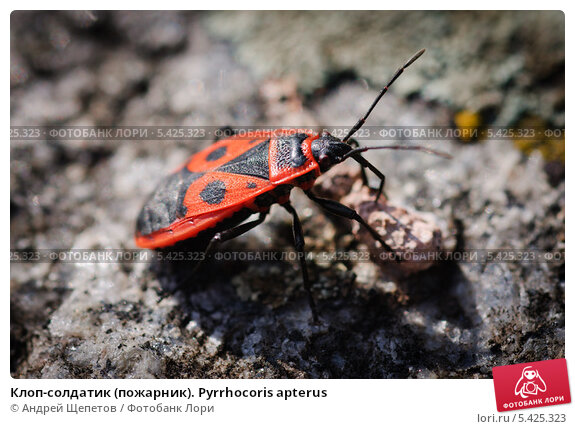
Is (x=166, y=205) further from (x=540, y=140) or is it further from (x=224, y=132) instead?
(x=540, y=140)

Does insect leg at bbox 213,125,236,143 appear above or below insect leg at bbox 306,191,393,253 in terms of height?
above

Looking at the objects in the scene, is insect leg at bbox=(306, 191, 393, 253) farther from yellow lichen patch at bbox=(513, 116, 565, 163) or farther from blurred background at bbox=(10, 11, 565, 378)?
yellow lichen patch at bbox=(513, 116, 565, 163)

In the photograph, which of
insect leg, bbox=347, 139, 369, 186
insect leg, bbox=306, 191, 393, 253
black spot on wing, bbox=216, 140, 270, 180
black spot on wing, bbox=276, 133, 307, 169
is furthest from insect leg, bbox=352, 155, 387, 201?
black spot on wing, bbox=216, 140, 270, 180

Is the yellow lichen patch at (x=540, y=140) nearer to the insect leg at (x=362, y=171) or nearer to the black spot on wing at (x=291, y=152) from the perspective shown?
the insect leg at (x=362, y=171)
